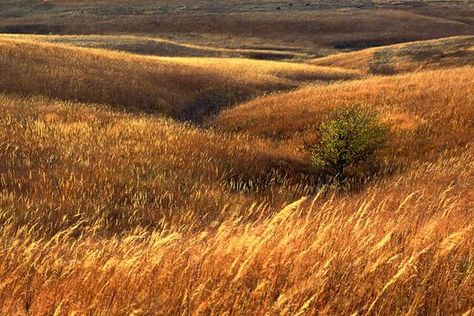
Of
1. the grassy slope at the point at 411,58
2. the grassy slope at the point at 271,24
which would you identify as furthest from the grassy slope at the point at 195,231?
the grassy slope at the point at 271,24

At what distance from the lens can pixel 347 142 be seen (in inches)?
470

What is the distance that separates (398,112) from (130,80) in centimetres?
1374

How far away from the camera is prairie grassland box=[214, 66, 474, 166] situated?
13547mm

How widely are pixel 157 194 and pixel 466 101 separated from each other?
12.2 m

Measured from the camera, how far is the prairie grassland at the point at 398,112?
13547 millimetres

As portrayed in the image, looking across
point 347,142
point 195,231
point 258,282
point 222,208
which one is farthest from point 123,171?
point 258,282

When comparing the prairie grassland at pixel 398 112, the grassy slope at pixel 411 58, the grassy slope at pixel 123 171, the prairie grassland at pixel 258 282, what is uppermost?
the prairie grassland at pixel 258 282

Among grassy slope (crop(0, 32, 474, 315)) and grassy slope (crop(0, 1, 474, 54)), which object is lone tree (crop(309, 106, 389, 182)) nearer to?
grassy slope (crop(0, 32, 474, 315))

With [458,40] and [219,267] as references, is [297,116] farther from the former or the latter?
[458,40]

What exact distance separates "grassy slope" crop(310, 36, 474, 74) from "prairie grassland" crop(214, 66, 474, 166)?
44.4 ft

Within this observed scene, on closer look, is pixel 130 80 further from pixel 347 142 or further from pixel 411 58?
pixel 411 58

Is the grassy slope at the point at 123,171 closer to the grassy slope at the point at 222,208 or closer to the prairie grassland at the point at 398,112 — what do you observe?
the grassy slope at the point at 222,208

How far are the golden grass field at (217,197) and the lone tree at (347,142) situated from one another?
383 millimetres

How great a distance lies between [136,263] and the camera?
3516 millimetres
